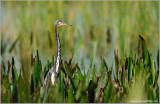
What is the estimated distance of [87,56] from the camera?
7508 mm

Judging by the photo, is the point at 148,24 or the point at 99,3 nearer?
the point at 148,24

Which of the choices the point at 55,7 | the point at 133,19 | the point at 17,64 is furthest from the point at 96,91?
the point at 133,19

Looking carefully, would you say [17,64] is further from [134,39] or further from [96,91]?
[96,91]

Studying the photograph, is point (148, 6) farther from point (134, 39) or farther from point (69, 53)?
point (69, 53)

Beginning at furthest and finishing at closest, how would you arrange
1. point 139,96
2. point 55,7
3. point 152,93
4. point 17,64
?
point 55,7 → point 17,64 → point 152,93 → point 139,96

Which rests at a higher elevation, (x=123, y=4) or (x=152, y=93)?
(x=123, y=4)

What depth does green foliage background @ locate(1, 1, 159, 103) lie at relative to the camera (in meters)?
3.50

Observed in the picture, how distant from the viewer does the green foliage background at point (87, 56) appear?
3.50 metres

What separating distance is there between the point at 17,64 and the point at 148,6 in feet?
11.6

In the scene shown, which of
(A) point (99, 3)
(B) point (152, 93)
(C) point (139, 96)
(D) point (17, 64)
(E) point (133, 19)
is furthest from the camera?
(A) point (99, 3)

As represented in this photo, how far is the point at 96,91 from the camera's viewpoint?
3.52m

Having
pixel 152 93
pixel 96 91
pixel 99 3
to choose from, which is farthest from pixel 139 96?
pixel 99 3

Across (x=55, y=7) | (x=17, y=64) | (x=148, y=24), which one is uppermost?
(x=55, y=7)

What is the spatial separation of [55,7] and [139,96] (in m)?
4.57
